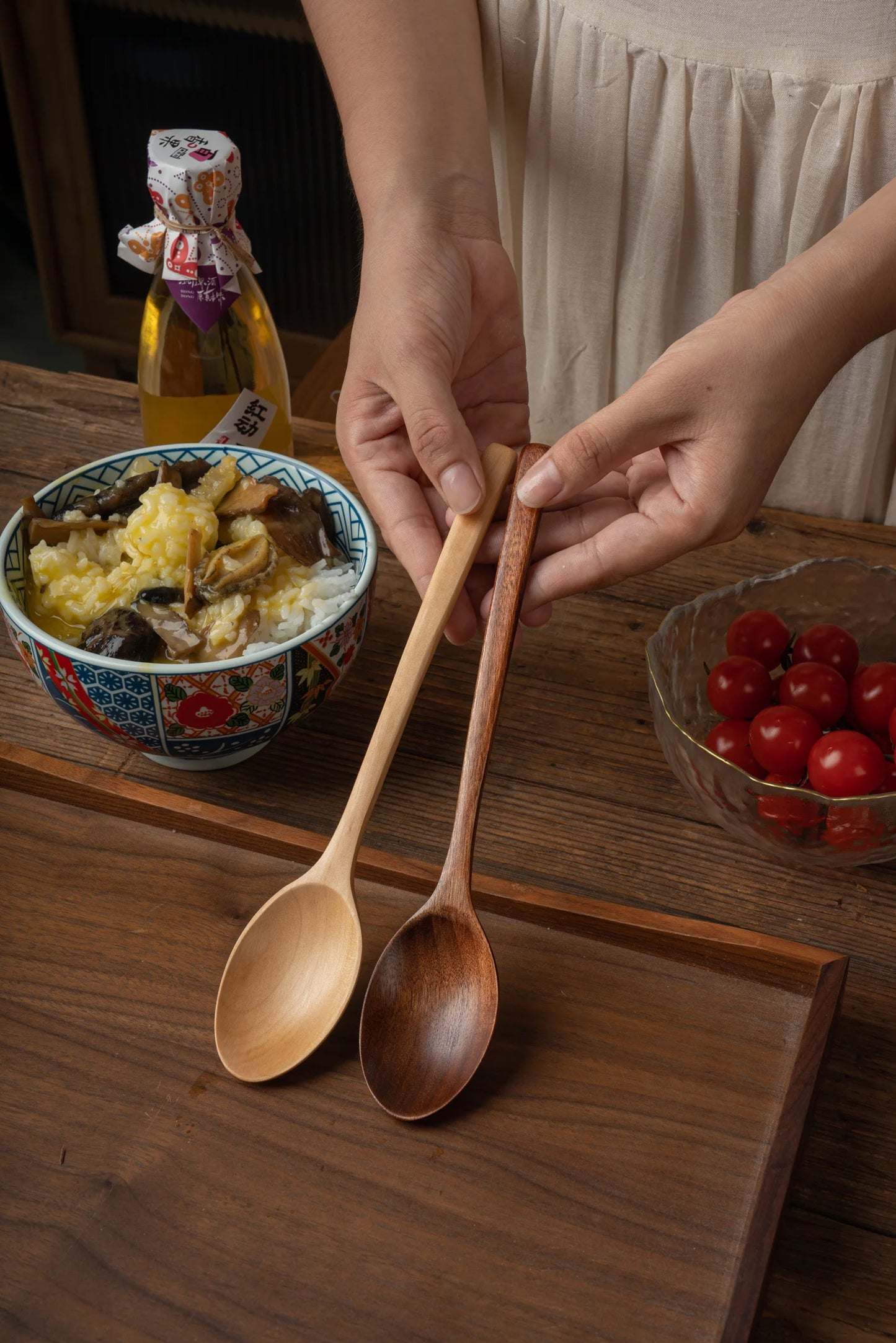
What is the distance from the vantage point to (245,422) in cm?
102

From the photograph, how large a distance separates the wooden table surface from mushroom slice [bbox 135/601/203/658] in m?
0.12

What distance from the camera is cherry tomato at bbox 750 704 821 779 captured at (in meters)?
0.74

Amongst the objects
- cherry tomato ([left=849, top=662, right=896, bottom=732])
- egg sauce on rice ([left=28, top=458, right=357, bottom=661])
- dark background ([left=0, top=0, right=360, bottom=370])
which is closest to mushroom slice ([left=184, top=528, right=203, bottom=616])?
egg sauce on rice ([left=28, top=458, right=357, bottom=661])

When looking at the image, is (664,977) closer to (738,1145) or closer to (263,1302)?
(738,1145)

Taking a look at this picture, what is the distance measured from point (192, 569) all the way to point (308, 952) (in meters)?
0.29

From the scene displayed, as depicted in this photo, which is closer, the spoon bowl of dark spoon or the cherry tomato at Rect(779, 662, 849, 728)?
the spoon bowl of dark spoon

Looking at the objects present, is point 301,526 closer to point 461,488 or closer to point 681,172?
point 461,488

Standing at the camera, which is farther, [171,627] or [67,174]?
[67,174]

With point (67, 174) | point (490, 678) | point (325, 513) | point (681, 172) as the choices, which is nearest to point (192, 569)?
point (325, 513)

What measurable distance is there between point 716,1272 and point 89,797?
48cm

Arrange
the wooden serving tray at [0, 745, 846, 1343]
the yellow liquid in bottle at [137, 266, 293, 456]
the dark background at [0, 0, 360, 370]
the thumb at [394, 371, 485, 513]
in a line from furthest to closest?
1. the dark background at [0, 0, 360, 370]
2. the yellow liquid in bottle at [137, 266, 293, 456]
3. the thumb at [394, 371, 485, 513]
4. the wooden serving tray at [0, 745, 846, 1343]

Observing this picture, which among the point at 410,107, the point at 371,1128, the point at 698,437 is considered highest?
the point at 410,107

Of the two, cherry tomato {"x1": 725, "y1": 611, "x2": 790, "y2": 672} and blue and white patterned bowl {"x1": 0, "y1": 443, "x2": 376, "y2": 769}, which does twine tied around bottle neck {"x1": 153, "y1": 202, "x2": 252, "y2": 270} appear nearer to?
blue and white patterned bowl {"x1": 0, "y1": 443, "x2": 376, "y2": 769}

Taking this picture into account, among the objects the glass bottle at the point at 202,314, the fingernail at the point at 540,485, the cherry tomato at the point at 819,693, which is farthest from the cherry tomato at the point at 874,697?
the glass bottle at the point at 202,314
